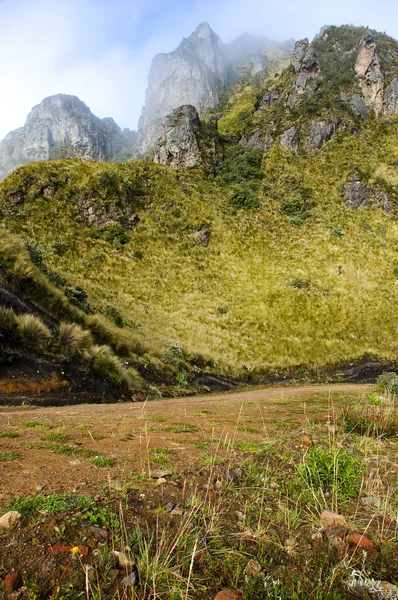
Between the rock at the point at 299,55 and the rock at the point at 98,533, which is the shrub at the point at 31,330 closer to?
the rock at the point at 98,533

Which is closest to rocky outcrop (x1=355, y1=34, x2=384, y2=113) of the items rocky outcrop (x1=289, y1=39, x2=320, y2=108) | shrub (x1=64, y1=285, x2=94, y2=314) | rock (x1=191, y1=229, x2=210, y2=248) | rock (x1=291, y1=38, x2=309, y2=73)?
rocky outcrop (x1=289, y1=39, x2=320, y2=108)

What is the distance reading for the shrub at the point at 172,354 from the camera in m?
19.9

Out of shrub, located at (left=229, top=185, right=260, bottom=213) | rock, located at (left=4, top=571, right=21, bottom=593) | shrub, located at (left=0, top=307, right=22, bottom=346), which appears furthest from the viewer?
shrub, located at (left=229, top=185, right=260, bottom=213)

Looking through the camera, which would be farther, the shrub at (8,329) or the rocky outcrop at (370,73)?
the rocky outcrop at (370,73)

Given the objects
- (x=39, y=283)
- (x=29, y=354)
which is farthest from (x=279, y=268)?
(x=29, y=354)

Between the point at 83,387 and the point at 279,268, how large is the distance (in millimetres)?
32232

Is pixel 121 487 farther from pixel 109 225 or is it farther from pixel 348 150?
pixel 348 150

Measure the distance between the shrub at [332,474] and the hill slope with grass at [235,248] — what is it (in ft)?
47.3

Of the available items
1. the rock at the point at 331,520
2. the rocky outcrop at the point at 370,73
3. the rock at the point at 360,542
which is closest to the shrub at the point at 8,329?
the rock at the point at 331,520

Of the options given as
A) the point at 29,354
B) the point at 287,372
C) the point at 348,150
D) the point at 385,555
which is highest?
the point at 348,150

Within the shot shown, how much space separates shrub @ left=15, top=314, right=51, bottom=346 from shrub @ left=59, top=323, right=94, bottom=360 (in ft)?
2.29

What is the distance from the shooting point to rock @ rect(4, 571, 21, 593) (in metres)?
1.95

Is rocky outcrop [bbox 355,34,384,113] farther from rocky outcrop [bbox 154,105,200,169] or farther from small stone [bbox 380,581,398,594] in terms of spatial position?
small stone [bbox 380,581,398,594]

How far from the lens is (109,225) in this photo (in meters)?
40.3
